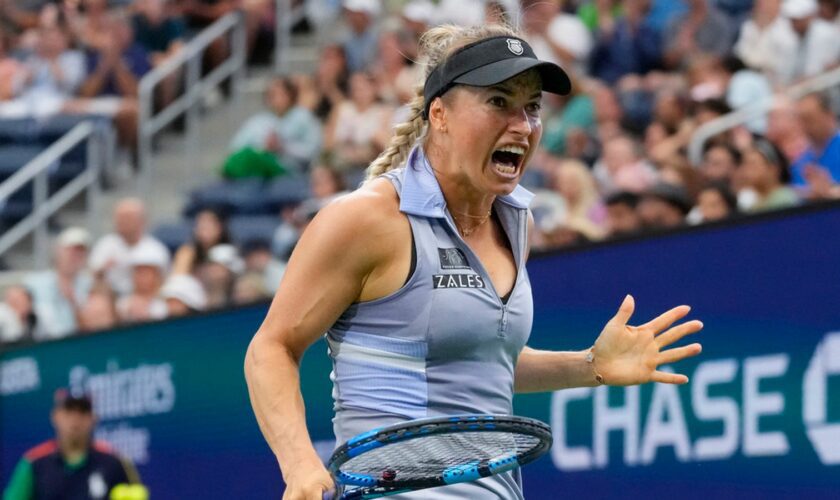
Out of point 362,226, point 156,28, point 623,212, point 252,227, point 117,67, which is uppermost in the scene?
point 156,28

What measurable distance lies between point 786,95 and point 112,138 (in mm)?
7381

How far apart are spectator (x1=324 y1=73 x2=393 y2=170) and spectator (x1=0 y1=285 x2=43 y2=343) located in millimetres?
2489

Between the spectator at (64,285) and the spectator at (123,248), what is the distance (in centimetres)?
13

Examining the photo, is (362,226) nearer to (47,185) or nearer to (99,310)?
(99,310)

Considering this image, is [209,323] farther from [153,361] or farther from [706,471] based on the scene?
[706,471]

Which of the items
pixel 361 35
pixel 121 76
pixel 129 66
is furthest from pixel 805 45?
pixel 129 66

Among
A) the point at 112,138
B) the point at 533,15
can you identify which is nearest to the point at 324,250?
the point at 533,15

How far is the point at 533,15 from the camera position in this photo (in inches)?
440

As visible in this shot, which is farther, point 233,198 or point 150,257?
point 233,198

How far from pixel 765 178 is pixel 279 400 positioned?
4.45 metres

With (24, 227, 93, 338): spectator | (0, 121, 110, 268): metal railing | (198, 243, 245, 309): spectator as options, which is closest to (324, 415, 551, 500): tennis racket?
(198, 243, 245, 309): spectator

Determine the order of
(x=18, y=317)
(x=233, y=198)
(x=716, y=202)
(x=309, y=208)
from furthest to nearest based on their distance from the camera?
(x=233, y=198) → (x=18, y=317) → (x=309, y=208) → (x=716, y=202)

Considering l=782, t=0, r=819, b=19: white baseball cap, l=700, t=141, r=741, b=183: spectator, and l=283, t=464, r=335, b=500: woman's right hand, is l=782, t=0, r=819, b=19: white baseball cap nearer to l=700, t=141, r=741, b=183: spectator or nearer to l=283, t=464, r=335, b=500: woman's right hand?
l=700, t=141, r=741, b=183: spectator

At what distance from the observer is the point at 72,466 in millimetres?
9102
